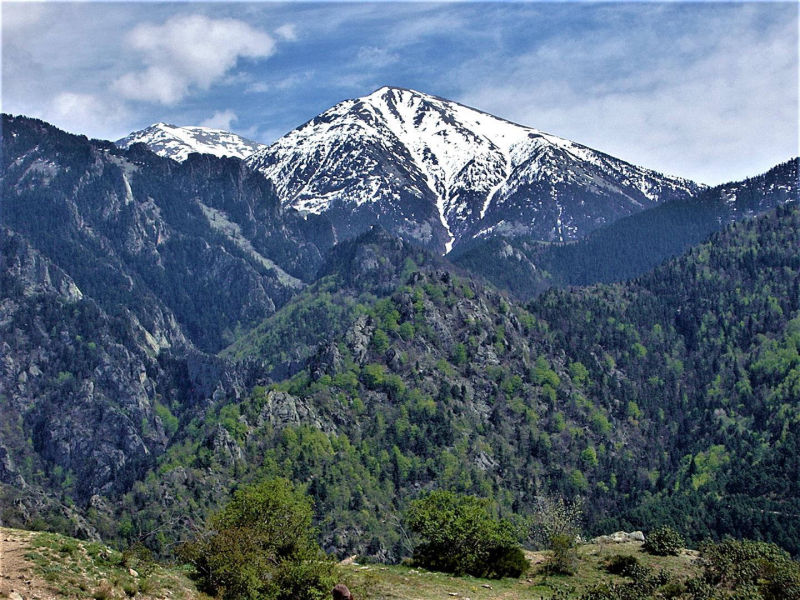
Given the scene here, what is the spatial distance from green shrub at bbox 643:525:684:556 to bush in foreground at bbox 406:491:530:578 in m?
18.9

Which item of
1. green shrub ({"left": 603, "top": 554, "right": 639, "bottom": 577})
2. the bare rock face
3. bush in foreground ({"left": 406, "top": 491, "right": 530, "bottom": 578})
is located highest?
bush in foreground ({"left": 406, "top": 491, "right": 530, "bottom": 578})

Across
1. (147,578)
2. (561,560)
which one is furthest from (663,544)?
(147,578)

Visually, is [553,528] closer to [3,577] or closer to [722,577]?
[722,577]

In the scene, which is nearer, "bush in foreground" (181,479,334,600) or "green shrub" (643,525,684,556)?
"bush in foreground" (181,479,334,600)

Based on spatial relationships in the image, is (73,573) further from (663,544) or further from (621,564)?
(663,544)

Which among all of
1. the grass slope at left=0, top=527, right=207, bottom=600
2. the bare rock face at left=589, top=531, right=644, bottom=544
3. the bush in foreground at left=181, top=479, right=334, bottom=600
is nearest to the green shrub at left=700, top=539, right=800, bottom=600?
the bare rock face at left=589, top=531, right=644, bottom=544

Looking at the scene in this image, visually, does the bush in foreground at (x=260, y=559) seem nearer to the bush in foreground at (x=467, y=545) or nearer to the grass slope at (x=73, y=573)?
the grass slope at (x=73, y=573)

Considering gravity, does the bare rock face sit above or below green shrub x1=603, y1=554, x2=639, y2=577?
below

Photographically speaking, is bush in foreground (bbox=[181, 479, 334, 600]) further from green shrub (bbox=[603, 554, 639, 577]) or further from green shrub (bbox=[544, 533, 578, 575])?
green shrub (bbox=[603, 554, 639, 577])

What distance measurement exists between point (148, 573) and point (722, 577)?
184ft

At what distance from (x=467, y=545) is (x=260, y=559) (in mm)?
30820

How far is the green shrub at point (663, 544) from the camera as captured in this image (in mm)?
97938

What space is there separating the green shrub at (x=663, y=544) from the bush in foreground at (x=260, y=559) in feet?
150

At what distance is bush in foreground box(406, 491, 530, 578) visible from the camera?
8762 cm
